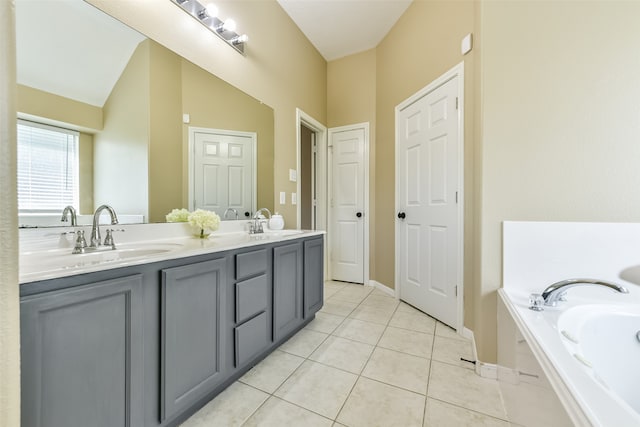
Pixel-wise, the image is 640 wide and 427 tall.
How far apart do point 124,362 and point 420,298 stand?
2.22m

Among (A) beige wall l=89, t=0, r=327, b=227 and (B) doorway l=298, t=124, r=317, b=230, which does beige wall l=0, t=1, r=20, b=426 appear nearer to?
(A) beige wall l=89, t=0, r=327, b=227

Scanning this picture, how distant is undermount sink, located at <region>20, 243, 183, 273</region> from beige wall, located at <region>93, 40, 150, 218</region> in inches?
8.0

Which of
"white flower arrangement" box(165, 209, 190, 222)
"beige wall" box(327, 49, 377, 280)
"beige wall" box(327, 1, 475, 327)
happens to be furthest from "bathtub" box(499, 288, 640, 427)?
"beige wall" box(327, 49, 377, 280)

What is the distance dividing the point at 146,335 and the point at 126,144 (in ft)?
3.09

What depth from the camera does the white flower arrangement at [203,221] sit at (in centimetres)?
154

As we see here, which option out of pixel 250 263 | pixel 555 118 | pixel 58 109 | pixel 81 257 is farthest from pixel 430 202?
pixel 58 109

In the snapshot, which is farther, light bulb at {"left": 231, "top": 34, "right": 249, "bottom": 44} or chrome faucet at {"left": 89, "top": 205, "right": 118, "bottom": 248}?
light bulb at {"left": 231, "top": 34, "right": 249, "bottom": 44}

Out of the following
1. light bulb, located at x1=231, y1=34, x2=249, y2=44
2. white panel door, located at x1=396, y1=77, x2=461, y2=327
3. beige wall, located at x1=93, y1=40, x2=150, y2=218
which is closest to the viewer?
beige wall, located at x1=93, y1=40, x2=150, y2=218

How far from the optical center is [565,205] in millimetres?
1306

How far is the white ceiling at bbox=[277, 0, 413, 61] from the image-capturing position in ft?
7.93

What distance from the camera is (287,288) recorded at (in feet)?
5.69

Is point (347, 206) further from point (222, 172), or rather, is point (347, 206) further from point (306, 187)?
point (222, 172)

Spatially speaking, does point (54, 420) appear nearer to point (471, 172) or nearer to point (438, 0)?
point (471, 172)

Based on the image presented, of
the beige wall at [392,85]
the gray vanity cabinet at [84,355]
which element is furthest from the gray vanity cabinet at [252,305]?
the beige wall at [392,85]
